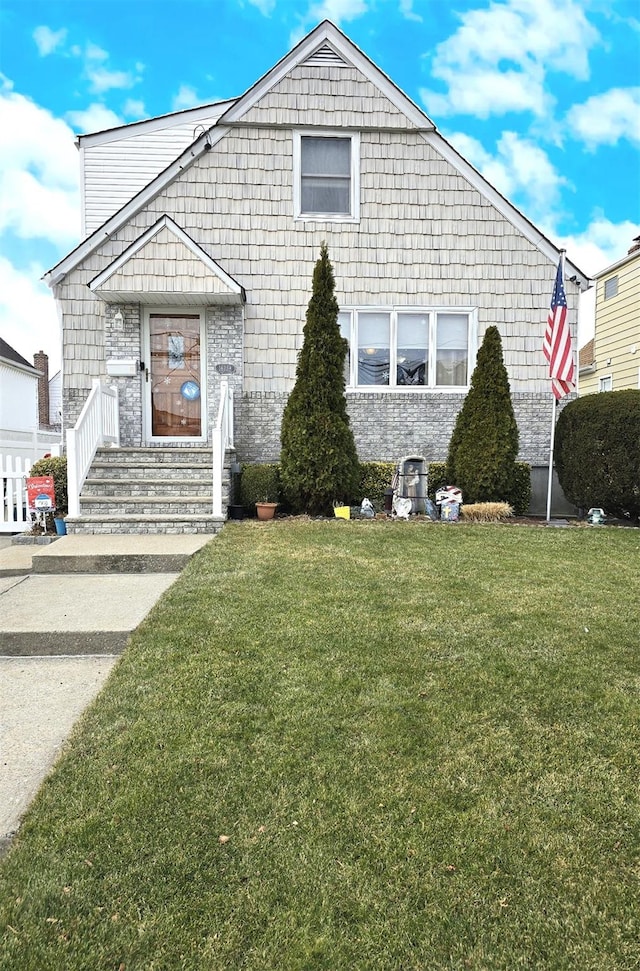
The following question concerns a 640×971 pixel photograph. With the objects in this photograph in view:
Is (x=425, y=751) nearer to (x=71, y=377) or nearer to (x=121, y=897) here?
(x=121, y=897)

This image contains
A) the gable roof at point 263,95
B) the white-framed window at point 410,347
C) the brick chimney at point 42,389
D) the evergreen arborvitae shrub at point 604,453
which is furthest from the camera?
the brick chimney at point 42,389

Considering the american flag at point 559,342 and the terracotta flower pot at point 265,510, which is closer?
the terracotta flower pot at point 265,510

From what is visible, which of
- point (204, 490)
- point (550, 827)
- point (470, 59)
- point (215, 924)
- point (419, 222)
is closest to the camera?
point (215, 924)

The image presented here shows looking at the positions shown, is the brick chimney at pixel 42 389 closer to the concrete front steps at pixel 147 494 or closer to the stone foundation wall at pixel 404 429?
the stone foundation wall at pixel 404 429

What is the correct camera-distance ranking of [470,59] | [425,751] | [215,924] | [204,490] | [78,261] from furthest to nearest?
1. [470,59]
2. [78,261]
3. [204,490]
4. [425,751]
5. [215,924]

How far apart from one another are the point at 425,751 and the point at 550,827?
0.56m

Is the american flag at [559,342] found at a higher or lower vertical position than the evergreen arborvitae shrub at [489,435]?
higher

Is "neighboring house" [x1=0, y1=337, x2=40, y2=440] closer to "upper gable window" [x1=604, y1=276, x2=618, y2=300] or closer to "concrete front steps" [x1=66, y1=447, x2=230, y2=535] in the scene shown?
"concrete front steps" [x1=66, y1=447, x2=230, y2=535]

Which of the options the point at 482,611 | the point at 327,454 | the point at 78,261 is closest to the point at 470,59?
the point at 78,261

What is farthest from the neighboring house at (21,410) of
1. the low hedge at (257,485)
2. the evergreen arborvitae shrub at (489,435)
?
the evergreen arborvitae shrub at (489,435)

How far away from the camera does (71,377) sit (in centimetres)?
944

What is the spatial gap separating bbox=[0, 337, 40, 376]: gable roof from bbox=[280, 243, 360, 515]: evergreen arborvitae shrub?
15.6 metres

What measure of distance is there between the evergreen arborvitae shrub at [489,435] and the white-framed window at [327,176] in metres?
3.64

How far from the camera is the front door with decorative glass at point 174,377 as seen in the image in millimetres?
9523
